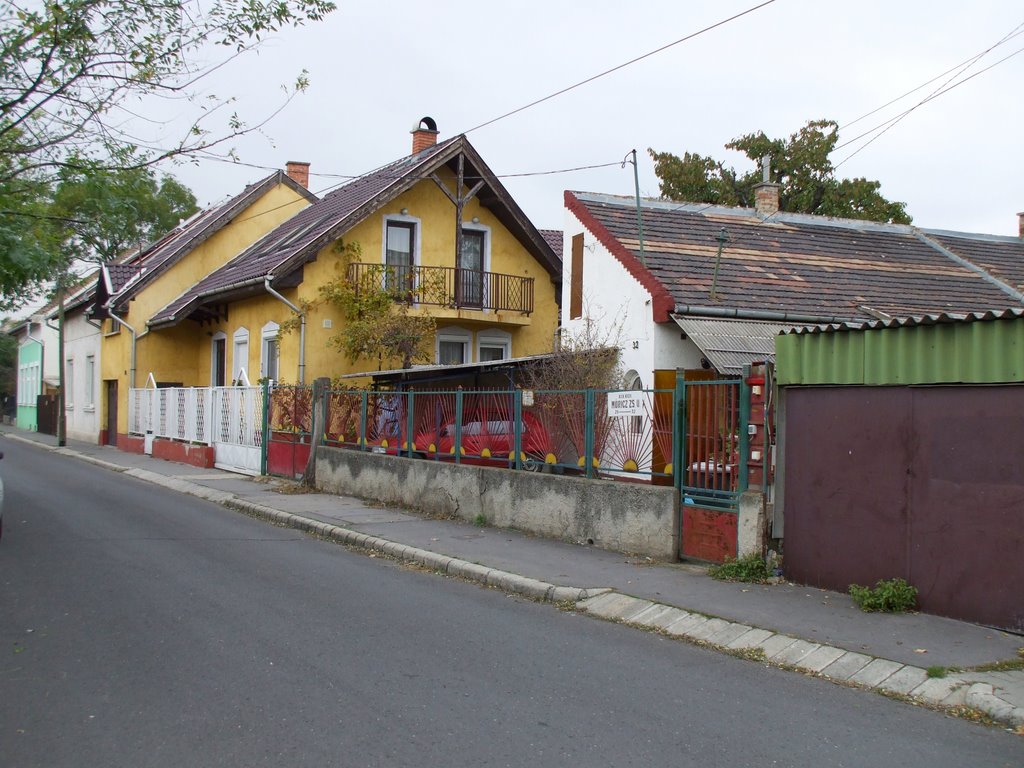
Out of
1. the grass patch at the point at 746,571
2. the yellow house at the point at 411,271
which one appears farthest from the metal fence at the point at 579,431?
the yellow house at the point at 411,271

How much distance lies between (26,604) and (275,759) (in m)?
4.31

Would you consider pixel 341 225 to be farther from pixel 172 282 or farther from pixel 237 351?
pixel 172 282

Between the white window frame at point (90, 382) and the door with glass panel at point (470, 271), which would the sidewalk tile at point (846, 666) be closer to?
the door with glass panel at point (470, 271)

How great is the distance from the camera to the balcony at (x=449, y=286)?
21.4 metres

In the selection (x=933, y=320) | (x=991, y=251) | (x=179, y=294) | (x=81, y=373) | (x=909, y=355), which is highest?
(x=991, y=251)

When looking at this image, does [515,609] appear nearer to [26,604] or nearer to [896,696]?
[896,696]

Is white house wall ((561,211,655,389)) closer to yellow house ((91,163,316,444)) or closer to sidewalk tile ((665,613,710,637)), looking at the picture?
sidewalk tile ((665,613,710,637))

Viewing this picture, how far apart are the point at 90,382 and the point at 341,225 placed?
16.8 metres

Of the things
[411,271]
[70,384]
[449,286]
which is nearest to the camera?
[411,271]

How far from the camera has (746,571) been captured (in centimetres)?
873

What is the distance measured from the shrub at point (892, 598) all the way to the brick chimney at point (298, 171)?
26028 mm

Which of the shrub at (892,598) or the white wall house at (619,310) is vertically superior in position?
the white wall house at (619,310)

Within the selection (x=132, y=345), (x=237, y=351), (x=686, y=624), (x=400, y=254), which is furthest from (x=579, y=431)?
(x=132, y=345)

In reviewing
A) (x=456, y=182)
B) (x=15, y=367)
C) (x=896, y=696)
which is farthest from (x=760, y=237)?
(x=15, y=367)
